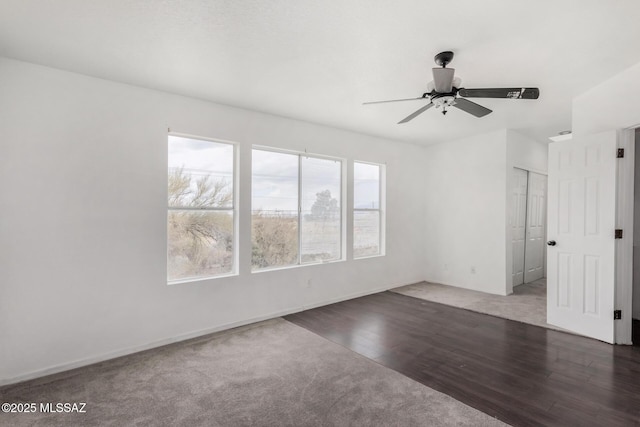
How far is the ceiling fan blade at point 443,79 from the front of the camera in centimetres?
245

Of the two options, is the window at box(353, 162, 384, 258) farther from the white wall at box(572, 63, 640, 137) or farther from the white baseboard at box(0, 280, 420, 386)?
the white wall at box(572, 63, 640, 137)

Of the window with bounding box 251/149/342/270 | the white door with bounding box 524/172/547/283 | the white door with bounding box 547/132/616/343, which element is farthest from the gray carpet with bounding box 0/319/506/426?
the white door with bounding box 524/172/547/283

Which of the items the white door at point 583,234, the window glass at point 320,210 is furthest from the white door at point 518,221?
the window glass at point 320,210

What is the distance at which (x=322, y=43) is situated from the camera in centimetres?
251

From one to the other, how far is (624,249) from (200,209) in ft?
15.0

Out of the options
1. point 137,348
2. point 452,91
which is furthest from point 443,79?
point 137,348

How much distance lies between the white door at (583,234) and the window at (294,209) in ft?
9.34

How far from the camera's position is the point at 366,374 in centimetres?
274

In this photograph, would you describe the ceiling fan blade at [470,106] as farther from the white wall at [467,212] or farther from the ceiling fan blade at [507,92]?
the white wall at [467,212]

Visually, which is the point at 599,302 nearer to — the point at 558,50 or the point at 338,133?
the point at 558,50

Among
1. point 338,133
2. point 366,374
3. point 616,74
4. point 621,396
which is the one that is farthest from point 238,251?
point 616,74

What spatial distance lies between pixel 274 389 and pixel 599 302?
136 inches

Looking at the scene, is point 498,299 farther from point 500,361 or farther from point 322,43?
point 322,43

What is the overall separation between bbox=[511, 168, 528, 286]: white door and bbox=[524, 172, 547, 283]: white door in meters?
0.15
